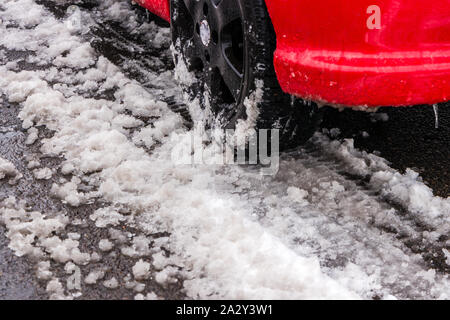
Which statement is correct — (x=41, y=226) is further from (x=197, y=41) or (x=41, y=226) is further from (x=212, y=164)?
(x=197, y=41)

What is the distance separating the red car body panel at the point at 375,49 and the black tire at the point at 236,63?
0.18 meters

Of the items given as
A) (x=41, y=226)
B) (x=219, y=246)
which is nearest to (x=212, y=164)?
(x=219, y=246)

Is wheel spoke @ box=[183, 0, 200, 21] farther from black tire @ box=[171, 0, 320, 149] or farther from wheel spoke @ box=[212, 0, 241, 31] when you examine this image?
wheel spoke @ box=[212, 0, 241, 31]

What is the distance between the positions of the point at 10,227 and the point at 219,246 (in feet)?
2.74

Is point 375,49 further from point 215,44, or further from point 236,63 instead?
point 215,44

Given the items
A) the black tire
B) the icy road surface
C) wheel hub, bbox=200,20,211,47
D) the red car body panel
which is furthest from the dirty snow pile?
wheel hub, bbox=200,20,211,47

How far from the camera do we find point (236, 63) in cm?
251

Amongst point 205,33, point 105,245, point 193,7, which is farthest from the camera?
point 193,7

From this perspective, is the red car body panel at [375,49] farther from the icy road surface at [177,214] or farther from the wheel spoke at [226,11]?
the icy road surface at [177,214]

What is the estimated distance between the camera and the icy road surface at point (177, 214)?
2.03 meters

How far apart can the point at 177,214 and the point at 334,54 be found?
87cm

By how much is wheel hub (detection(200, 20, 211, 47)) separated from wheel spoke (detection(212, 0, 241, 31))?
0.43ft

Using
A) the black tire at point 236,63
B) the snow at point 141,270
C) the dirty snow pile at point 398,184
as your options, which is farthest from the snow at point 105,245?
the dirty snow pile at point 398,184

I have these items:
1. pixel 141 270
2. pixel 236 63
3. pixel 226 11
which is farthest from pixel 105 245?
pixel 226 11
